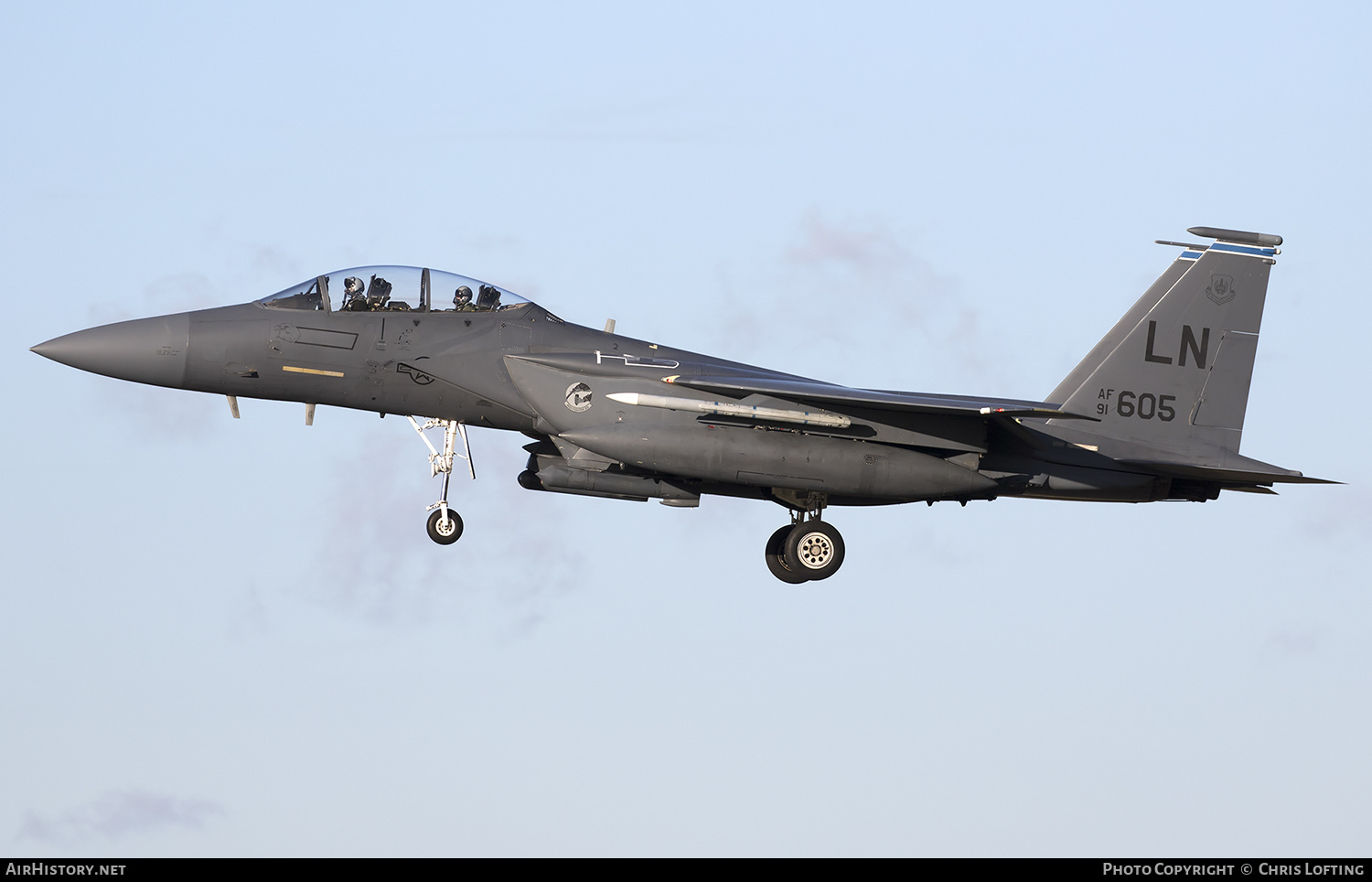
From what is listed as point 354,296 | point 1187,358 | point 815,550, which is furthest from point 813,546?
point 354,296

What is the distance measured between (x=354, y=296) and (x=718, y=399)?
4814 millimetres

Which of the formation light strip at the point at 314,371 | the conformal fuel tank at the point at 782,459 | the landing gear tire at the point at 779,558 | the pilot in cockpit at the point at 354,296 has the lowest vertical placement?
the landing gear tire at the point at 779,558

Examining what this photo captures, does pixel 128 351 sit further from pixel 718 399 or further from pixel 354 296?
pixel 718 399

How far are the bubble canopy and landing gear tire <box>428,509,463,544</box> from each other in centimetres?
261

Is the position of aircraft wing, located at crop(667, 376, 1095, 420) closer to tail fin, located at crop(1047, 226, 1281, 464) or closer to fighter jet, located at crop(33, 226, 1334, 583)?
fighter jet, located at crop(33, 226, 1334, 583)

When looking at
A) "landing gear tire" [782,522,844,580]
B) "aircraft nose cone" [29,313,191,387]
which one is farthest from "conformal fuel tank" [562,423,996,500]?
"aircraft nose cone" [29,313,191,387]

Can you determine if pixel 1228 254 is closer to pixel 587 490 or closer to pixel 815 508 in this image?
pixel 815 508

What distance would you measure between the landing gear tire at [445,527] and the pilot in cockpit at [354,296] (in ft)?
9.03

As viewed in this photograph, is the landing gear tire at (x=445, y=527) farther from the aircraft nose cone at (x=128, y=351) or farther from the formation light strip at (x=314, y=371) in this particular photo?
the aircraft nose cone at (x=128, y=351)

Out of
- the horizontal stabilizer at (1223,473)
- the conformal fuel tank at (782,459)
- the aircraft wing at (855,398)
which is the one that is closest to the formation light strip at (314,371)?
the conformal fuel tank at (782,459)

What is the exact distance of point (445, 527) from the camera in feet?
74.9

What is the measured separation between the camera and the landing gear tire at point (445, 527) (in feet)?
74.8

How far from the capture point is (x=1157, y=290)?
24.8 m

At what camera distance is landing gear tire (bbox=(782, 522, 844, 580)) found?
23.9 meters
